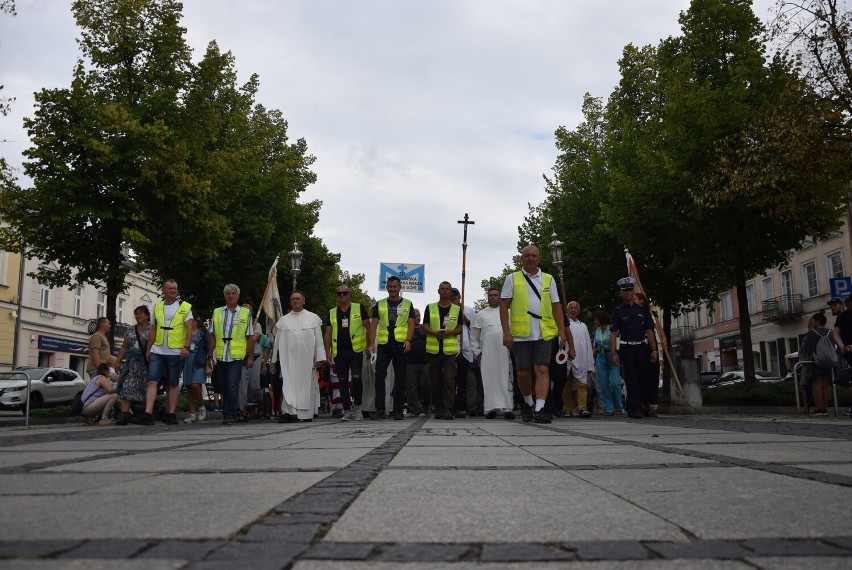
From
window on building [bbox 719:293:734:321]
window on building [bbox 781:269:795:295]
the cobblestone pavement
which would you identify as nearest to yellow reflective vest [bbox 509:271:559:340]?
the cobblestone pavement

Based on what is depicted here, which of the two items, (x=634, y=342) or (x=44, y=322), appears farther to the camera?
(x=44, y=322)

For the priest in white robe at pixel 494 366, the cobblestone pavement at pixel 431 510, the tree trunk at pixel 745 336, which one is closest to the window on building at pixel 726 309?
the tree trunk at pixel 745 336

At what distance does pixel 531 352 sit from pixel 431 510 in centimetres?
730

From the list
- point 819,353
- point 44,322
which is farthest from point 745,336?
point 44,322

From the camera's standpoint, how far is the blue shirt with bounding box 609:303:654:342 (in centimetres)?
1264

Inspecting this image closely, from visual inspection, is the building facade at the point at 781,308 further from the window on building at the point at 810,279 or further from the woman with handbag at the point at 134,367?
the woman with handbag at the point at 134,367

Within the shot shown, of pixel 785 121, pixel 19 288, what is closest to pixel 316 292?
pixel 19 288

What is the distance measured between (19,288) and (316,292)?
15.3 metres

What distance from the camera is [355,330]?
1270cm

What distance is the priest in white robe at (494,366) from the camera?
39.8 feet

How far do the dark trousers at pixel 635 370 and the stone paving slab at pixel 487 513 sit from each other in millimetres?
8874

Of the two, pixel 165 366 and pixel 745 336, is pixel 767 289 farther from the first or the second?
pixel 165 366

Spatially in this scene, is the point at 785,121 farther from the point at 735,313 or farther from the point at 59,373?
the point at 735,313

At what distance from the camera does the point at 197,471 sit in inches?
168
